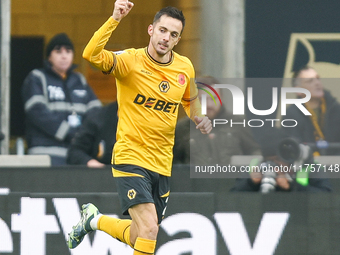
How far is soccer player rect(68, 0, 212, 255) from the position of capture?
5.72m

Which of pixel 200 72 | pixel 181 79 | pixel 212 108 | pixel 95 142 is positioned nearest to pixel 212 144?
pixel 212 108

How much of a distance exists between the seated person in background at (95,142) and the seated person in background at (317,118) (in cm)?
170

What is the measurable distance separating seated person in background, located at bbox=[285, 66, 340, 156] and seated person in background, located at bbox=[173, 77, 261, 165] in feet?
1.53

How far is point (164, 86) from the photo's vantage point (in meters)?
5.89

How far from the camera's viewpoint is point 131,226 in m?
Answer: 5.97

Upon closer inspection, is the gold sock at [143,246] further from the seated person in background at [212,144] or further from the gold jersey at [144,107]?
the seated person in background at [212,144]

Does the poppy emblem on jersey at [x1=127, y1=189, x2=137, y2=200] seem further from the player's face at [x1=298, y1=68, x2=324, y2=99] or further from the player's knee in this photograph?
the player's face at [x1=298, y1=68, x2=324, y2=99]

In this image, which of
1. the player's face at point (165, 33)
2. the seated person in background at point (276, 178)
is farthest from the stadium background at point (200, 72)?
the player's face at point (165, 33)

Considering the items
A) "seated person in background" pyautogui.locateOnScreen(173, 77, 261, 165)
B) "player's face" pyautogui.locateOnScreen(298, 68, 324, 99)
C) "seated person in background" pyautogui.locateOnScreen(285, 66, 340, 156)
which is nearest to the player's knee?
"seated person in background" pyautogui.locateOnScreen(173, 77, 261, 165)

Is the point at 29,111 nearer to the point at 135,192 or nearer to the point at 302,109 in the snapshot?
the point at 135,192

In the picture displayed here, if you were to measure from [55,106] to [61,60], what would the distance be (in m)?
0.45

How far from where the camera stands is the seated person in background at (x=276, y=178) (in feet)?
23.6

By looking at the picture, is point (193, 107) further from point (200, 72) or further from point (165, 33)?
point (200, 72)

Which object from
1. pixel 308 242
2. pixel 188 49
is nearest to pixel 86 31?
pixel 188 49
